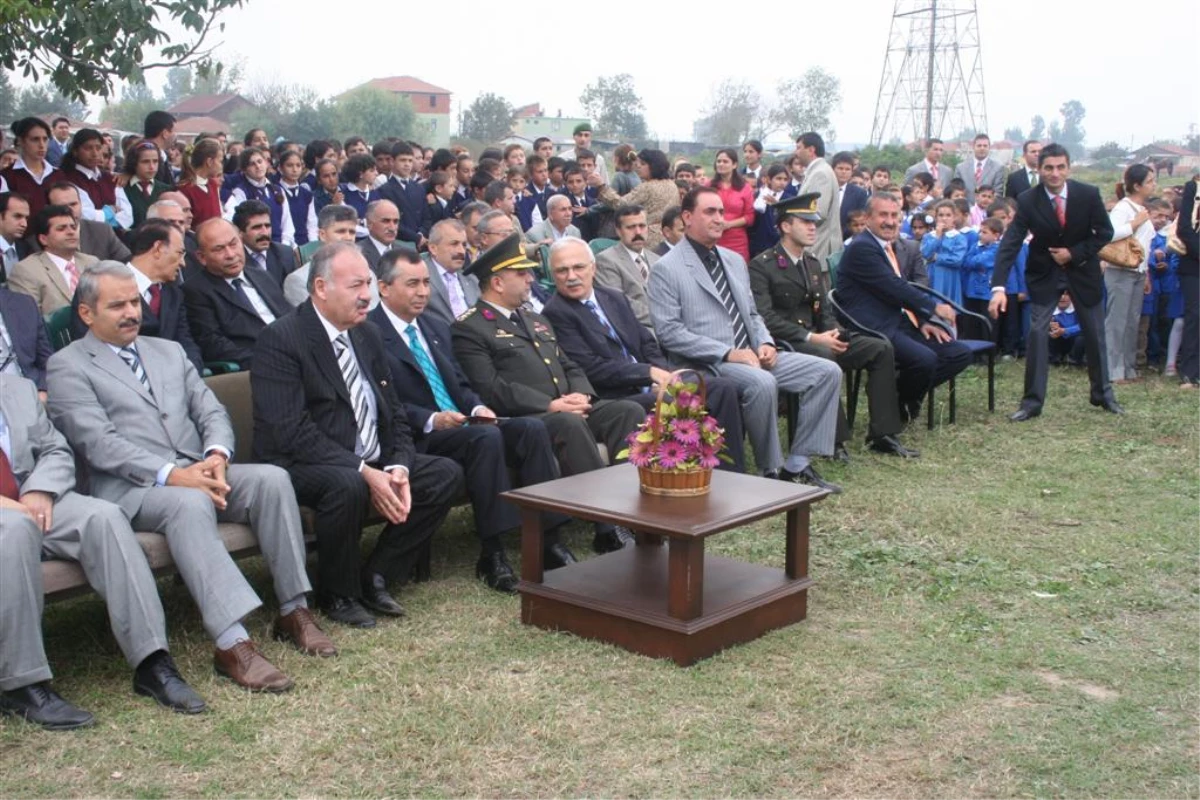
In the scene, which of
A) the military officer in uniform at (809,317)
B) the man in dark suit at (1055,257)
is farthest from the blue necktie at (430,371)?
the man in dark suit at (1055,257)

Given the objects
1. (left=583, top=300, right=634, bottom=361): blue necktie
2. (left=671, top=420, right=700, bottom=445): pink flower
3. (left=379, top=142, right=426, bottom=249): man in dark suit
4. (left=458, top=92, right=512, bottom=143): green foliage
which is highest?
(left=458, top=92, right=512, bottom=143): green foliage

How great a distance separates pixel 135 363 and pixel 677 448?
2.22 m

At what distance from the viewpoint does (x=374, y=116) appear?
5506cm

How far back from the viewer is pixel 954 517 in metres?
6.73

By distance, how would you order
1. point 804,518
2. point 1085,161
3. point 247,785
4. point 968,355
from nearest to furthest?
point 247,785 < point 804,518 < point 968,355 < point 1085,161

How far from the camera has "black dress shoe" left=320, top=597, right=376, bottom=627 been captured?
518 cm

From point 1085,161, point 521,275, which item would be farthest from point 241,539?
point 1085,161

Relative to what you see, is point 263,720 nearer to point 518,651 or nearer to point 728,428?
point 518,651

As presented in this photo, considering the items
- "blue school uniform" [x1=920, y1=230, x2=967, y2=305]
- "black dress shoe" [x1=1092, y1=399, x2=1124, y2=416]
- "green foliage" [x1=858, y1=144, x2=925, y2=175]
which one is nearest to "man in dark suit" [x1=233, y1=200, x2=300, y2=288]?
"black dress shoe" [x1=1092, y1=399, x2=1124, y2=416]

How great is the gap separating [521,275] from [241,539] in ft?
7.14

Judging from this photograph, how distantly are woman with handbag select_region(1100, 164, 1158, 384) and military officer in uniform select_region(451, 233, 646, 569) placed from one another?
6380 mm

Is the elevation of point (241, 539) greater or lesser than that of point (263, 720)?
greater

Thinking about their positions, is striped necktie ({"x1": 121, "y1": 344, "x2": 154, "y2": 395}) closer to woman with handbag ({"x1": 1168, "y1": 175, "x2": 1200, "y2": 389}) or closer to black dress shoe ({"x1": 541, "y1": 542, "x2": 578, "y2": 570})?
black dress shoe ({"x1": 541, "y1": 542, "x2": 578, "y2": 570})

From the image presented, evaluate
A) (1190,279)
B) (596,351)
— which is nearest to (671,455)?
(596,351)
